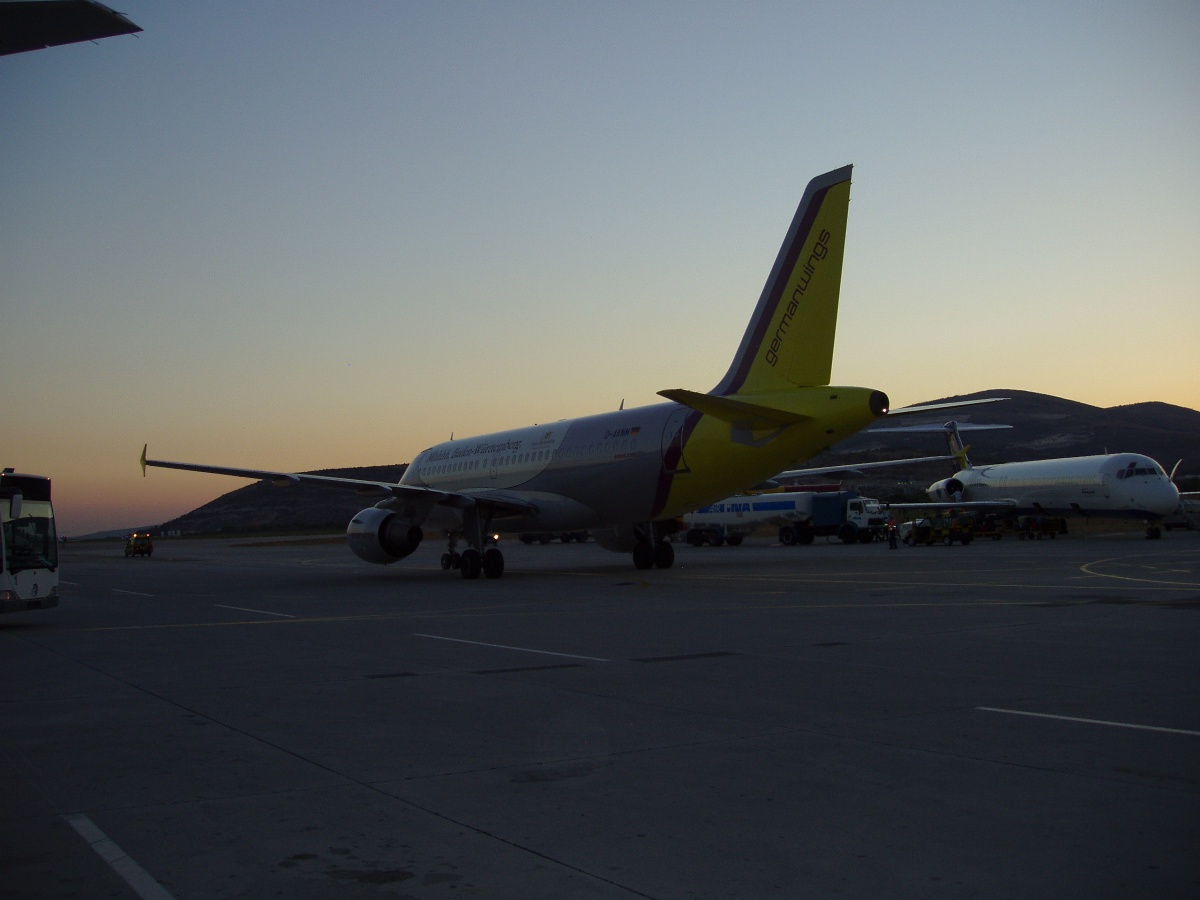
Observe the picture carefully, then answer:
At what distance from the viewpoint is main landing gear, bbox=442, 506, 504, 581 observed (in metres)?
27.5

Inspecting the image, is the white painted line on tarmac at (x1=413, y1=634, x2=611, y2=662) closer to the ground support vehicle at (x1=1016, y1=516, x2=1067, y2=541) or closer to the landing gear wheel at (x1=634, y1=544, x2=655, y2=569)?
the landing gear wheel at (x1=634, y1=544, x2=655, y2=569)

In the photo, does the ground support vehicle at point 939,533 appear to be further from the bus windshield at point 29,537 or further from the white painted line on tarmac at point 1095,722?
the white painted line on tarmac at point 1095,722

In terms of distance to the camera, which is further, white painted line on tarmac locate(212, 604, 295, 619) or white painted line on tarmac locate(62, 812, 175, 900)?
white painted line on tarmac locate(212, 604, 295, 619)

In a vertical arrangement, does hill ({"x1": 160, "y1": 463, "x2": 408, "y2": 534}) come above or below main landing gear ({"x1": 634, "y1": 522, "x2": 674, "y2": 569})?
above

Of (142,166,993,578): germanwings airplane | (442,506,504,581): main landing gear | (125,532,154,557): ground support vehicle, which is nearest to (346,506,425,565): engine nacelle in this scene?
(142,166,993,578): germanwings airplane

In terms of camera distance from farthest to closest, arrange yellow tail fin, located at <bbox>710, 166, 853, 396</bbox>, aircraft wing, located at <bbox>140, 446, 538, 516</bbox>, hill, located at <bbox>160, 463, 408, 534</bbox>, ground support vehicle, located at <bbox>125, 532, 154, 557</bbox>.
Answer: hill, located at <bbox>160, 463, 408, 534</bbox>, ground support vehicle, located at <bbox>125, 532, 154, 557</bbox>, aircraft wing, located at <bbox>140, 446, 538, 516</bbox>, yellow tail fin, located at <bbox>710, 166, 853, 396</bbox>

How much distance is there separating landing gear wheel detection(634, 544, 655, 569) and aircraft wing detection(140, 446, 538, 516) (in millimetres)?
3177

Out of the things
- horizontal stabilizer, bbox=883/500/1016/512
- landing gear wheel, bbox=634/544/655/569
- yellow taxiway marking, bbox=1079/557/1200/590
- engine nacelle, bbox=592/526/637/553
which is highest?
horizontal stabilizer, bbox=883/500/1016/512

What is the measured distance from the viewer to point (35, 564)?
55.0ft

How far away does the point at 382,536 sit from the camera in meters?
27.8

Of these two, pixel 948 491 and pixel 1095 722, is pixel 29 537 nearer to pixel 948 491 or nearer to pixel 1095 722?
pixel 1095 722

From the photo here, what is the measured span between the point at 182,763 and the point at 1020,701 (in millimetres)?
5804

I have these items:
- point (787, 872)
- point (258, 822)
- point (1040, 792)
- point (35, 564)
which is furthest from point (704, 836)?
point (35, 564)

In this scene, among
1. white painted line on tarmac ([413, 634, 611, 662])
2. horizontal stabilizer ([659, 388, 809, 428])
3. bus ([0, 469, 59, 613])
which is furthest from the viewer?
horizontal stabilizer ([659, 388, 809, 428])
